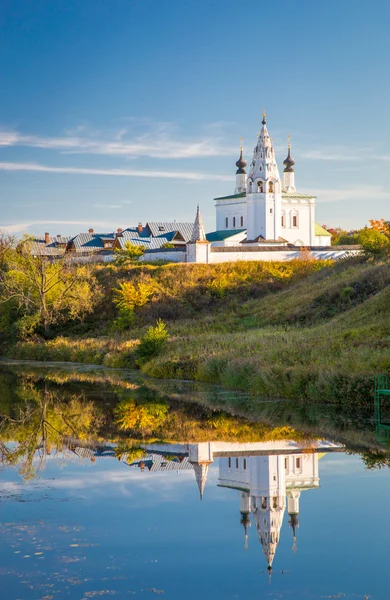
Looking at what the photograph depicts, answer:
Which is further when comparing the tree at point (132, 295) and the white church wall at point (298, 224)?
the white church wall at point (298, 224)

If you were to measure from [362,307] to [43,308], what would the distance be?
1719 cm

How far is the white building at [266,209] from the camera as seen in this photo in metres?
79.6

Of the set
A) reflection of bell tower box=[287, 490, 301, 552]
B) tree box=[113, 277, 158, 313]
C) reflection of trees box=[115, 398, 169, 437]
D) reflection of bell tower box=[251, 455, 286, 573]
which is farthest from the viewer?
tree box=[113, 277, 158, 313]

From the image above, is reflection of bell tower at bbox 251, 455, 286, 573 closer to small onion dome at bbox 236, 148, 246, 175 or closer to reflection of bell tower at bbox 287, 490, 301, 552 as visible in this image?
reflection of bell tower at bbox 287, 490, 301, 552

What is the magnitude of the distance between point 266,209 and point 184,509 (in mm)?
70234

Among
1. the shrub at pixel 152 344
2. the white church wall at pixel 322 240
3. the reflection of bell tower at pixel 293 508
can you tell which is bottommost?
the reflection of bell tower at pixel 293 508

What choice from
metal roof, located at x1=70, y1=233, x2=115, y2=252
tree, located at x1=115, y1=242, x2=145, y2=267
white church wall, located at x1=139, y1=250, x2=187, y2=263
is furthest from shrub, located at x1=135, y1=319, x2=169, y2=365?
metal roof, located at x1=70, y1=233, x2=115, y2=252

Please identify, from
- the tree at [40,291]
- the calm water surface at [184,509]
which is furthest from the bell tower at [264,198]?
the calm water surface at [184,509]

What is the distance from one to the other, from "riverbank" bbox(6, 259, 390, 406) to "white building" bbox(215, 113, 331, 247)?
2531cm

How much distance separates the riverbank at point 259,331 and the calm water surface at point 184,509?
1984 mm

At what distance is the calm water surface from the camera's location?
27.5ft

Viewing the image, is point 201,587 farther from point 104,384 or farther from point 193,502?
point 104,384

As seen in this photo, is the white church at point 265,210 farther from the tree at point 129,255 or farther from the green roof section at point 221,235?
the tree at point 129,255

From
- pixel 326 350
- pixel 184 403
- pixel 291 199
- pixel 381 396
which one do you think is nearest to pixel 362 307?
pixel 326 350
